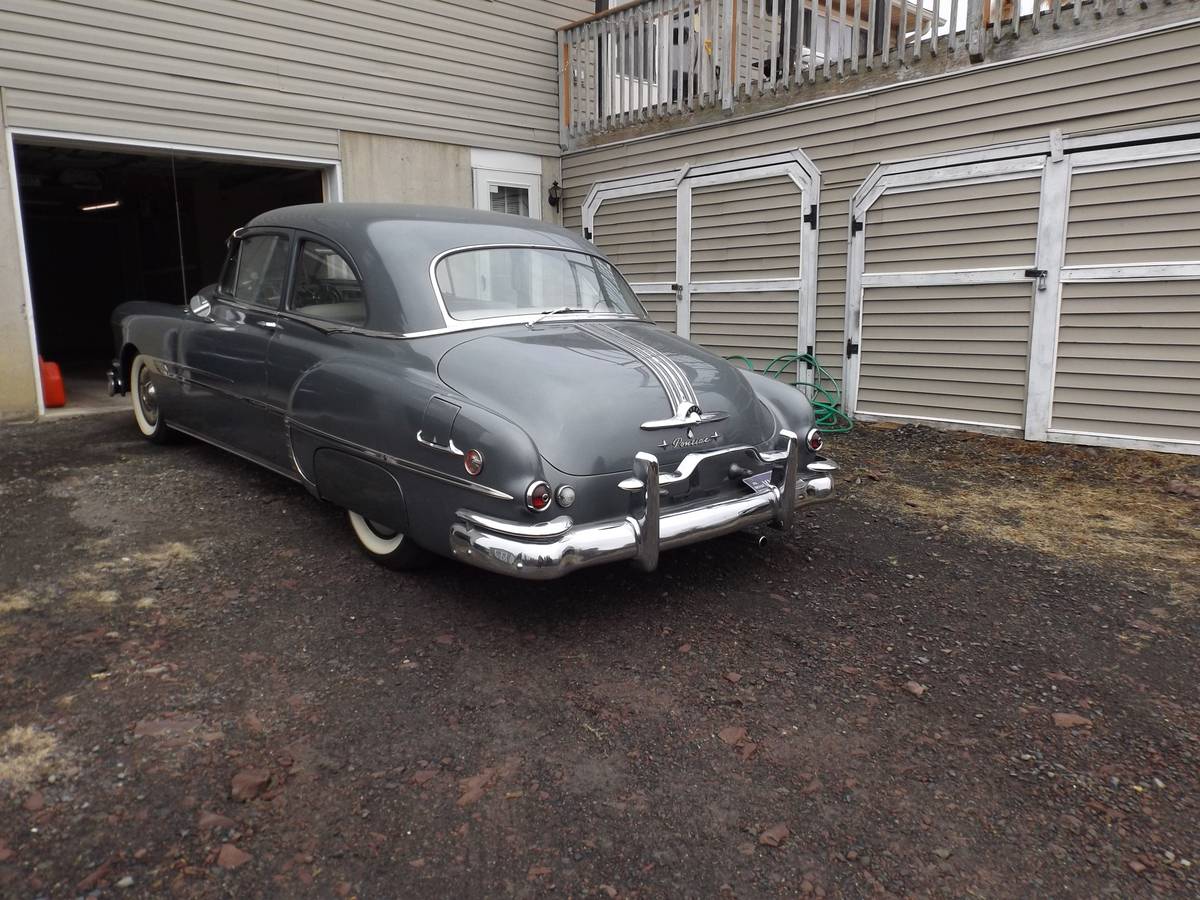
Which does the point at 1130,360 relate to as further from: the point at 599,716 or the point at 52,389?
the point at 52,389

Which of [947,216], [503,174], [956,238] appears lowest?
[956,238]

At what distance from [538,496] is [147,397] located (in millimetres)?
4427

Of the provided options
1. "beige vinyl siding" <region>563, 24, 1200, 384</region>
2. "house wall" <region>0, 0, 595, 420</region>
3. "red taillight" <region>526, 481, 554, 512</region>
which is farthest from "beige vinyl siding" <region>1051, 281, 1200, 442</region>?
"house wall" <region>0, 0, 595, 420</region>

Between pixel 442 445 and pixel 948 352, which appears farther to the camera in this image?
pixel 948 352

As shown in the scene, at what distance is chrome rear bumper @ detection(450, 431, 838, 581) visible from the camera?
9.60 ft

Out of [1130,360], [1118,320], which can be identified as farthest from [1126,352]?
[1118,320]

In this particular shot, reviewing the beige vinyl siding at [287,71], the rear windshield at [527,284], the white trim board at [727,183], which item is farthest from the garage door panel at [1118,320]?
the beige vinyl siding at [287,71]

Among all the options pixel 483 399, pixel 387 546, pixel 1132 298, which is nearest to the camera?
pixel 483 399

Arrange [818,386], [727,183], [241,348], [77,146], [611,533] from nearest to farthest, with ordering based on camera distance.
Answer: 1. [611,533]
2. [241,348]
3. [77,146]
4. [818,386]
5. [727,183]

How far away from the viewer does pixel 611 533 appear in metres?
3.06

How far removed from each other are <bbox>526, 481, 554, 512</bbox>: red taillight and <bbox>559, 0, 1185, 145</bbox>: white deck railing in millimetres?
5955

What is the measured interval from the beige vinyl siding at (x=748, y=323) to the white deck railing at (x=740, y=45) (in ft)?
6.65

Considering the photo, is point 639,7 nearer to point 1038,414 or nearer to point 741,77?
point 741,77

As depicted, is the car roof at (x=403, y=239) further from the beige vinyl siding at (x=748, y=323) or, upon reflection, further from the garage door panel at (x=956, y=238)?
the beige vinyl siding at (x=748, y=323)
